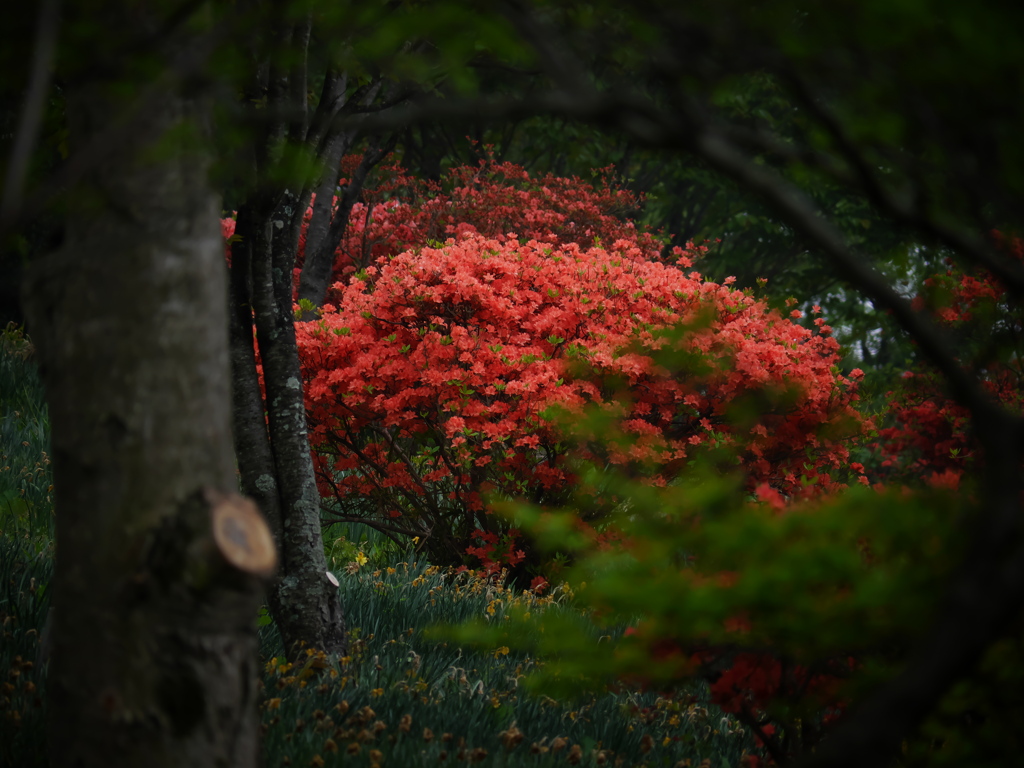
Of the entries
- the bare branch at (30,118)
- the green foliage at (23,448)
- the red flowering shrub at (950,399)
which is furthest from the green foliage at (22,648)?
the red flowering shrub at (950,399)

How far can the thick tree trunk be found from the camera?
5.68 feet

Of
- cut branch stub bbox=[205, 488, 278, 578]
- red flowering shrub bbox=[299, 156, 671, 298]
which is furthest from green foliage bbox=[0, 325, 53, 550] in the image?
red flowering shrub bbox=[299, 156, 671, 298]

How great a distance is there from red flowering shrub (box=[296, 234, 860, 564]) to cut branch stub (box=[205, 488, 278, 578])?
11.9 feet

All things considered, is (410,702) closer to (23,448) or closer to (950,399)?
(23,448)

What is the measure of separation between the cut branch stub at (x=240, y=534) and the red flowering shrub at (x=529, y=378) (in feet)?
11.9

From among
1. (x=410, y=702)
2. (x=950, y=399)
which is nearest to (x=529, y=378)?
(x=410, y=702)

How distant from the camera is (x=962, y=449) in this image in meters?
8.47

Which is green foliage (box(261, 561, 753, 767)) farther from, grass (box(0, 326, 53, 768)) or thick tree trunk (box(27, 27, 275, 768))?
thick tree trunk (box(27, 27, 275, 768))

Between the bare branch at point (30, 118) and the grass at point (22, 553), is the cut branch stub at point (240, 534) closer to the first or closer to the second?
the bare branch at point (30, 118)

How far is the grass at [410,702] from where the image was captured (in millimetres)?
2904

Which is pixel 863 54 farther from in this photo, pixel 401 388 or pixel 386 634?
pixel 401 388

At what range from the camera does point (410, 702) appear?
3.50 m

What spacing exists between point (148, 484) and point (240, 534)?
0.73 ft

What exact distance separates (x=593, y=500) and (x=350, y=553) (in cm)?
214
